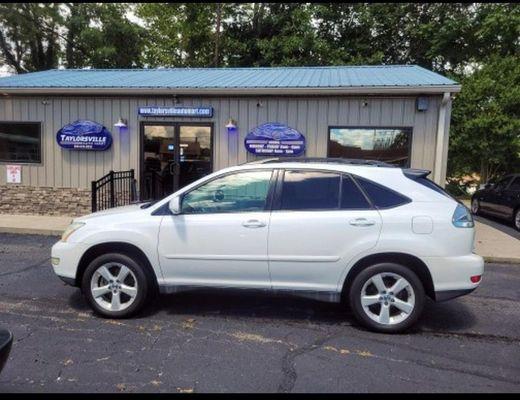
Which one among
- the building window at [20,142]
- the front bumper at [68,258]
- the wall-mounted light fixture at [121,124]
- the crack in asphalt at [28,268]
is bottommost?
the crack in asphalt at [28,268]

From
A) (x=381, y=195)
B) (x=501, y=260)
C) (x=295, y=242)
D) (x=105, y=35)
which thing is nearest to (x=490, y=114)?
(x=501, y=260)

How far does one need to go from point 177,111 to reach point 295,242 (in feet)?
22.0

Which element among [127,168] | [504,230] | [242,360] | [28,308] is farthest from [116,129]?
[504,230]

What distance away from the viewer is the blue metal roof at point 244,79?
9.51m

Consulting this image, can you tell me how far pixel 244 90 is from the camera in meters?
9.52

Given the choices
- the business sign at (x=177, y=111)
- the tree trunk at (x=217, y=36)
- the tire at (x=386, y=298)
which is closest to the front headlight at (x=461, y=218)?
the tire at (x=386, y=298)

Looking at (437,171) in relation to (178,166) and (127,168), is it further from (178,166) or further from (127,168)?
Result: (127,168)

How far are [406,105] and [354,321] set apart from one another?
620 centimetres

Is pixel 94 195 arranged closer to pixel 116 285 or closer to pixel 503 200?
pixel 116 285

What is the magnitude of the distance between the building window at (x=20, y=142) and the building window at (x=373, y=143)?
7276 millimetres

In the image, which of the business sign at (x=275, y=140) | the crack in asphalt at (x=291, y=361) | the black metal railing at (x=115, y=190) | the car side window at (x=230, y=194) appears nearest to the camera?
the crack in asphalt at (x=291, y=361)

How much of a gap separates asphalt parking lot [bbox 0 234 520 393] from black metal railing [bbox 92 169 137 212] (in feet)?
15.3

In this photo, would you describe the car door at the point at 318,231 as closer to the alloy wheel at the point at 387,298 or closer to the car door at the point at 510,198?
the alloy wheel at the point at 387,298

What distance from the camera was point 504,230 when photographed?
35.1ft
